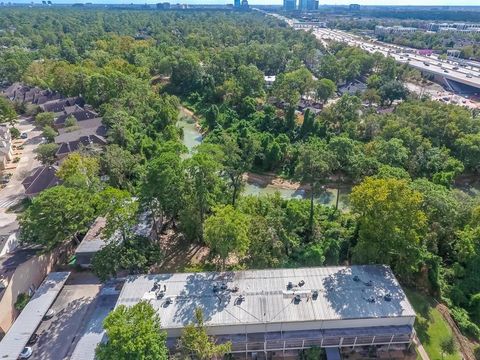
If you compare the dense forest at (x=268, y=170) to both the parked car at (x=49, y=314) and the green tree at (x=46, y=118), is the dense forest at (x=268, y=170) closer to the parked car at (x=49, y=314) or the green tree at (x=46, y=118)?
the parked car at (x=49, y=314)

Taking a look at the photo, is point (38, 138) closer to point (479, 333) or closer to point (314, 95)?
point (314, 95)

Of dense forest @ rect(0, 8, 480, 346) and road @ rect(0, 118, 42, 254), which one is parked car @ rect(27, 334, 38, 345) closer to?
dense forest @ rect(0, 8, 480, 346)

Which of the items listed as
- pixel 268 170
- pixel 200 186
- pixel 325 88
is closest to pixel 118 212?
pixel 200 186

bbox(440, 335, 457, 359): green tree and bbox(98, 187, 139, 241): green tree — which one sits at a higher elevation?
bbox(98, 187, 139, 241): green tree

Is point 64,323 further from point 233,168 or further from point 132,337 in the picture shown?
point 233,168

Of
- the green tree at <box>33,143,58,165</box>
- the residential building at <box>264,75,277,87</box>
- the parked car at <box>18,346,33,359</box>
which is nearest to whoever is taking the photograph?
the parked car at <box>18,346,33,359</box>

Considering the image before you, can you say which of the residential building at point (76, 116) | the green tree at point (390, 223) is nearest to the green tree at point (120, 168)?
the residential building at point (76, 116)

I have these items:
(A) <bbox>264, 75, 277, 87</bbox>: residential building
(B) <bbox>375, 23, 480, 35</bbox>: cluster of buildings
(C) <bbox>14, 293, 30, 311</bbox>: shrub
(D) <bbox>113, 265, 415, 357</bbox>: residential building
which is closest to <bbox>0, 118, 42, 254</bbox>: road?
(C) <bbox>14, 293, 30, 311</bbox>: shrub
